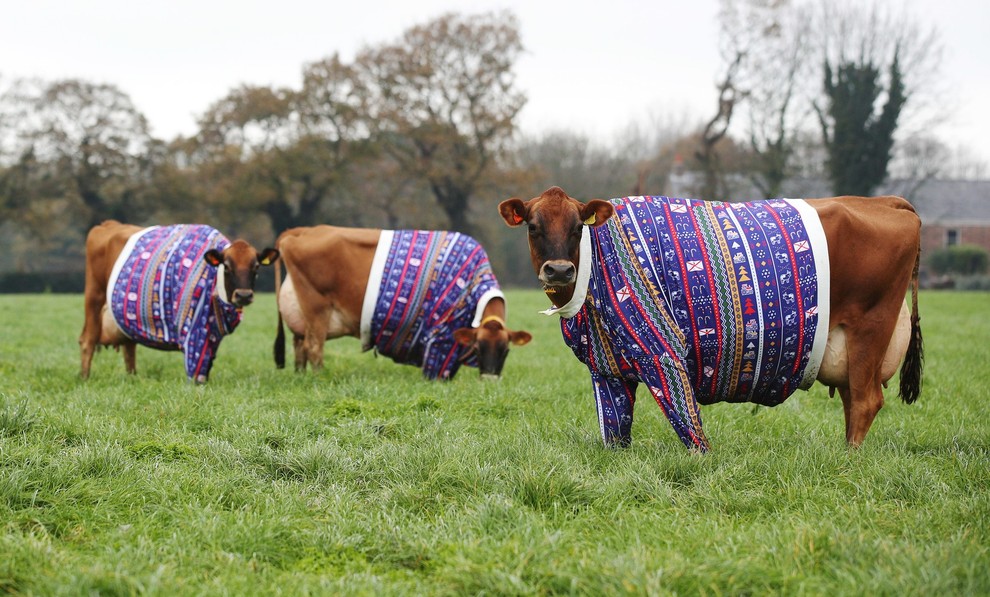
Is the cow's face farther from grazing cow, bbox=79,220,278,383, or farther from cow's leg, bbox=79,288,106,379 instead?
cow's leg, bbox=79,288,106,379

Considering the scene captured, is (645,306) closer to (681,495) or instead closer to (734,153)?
(681,495)

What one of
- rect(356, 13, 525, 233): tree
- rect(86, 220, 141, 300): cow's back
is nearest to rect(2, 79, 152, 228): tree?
rect(356, 13, 525, 233): tree

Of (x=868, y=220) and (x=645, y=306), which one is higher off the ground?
(x=868, y=220)

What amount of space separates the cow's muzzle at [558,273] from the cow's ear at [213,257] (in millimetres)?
4556

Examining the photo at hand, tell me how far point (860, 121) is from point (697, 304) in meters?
38.4

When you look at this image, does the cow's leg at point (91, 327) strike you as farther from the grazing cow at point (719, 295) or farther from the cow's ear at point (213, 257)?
the grazing cow at point (719, 295)

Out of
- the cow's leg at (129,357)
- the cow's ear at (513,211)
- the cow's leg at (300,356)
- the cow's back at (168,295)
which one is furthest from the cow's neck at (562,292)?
the cow's leg at (129,357)

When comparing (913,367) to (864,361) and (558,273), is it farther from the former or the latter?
(558,273)

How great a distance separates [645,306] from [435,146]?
37058 millimetres

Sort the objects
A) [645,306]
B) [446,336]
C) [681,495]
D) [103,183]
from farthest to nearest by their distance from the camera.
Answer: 1. [103,183]
2. [446,336]
3. [645,306]
4. [681,495]

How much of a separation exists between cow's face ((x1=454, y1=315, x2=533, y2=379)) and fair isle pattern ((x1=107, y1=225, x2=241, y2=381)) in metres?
2.27

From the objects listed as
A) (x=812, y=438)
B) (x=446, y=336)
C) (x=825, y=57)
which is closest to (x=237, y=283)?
(x=446, y=336)

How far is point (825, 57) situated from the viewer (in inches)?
1542

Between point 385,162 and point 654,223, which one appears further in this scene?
point 385,162
